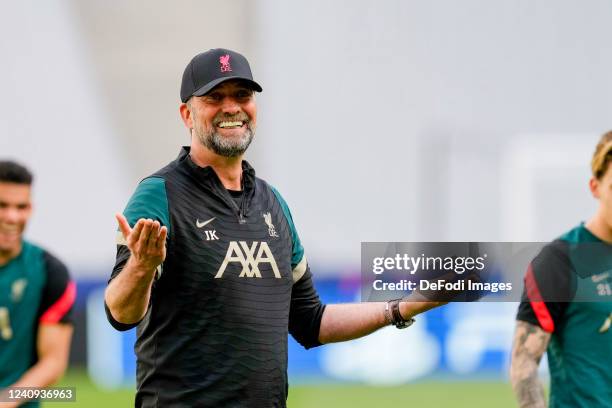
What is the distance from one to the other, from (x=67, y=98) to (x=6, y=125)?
186 cm

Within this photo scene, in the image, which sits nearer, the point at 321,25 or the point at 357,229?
the point at 357,229

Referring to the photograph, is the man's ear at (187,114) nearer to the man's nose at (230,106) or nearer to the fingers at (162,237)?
the man's nose at (230,106)

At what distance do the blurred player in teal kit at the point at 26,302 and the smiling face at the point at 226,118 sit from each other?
1.97 m

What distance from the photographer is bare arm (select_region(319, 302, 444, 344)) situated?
13.6ft

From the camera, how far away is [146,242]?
3.44 m

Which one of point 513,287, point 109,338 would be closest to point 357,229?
point 109,338

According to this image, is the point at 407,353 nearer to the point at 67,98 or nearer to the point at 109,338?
the point at 109,338

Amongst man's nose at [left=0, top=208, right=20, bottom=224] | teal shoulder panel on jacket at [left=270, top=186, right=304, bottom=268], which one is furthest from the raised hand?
man's nose at [left=0, top=208, right=20, bottom=224]

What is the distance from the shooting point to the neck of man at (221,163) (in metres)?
4.04

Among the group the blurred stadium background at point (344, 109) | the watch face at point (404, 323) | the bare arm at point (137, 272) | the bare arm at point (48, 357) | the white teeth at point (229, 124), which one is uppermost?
the blurred stadium background at point (344, 109)

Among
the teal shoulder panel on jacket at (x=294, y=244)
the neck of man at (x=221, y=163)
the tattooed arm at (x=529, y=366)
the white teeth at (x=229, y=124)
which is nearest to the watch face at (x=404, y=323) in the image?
the teal shoulder panel on jacket at (x=294, y=244)

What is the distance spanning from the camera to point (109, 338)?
12.1 m

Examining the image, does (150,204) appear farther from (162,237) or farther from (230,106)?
(230,106)

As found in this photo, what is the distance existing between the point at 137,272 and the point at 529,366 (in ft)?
5.46
